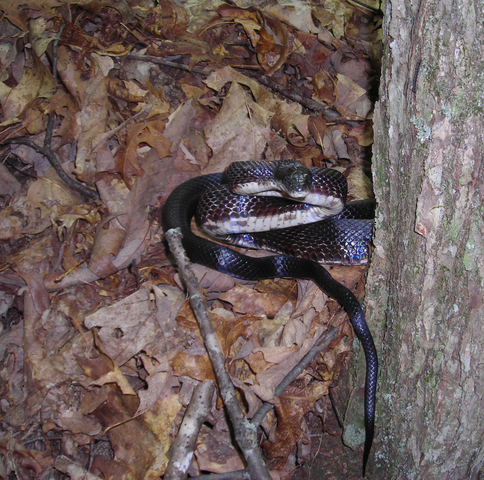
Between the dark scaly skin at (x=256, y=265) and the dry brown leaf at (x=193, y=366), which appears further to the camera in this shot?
the dry brown leaf at (x=193, y=366)

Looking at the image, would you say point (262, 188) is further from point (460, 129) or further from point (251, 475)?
point (251, 475)

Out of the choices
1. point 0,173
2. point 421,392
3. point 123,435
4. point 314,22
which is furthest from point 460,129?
point 314,22

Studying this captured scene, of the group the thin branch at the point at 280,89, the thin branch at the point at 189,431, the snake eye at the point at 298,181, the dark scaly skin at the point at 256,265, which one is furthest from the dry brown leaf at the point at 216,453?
the thin branch at the point at 280,89

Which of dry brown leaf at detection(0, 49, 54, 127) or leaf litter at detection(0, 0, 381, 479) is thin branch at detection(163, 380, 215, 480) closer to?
leaf litter at detection(0, 0, 381, 479)

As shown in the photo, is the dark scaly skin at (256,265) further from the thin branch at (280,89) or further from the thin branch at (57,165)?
the thin branch at (280,89)

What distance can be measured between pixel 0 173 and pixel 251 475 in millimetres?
3301

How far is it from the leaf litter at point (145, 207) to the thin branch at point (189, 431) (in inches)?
4.5

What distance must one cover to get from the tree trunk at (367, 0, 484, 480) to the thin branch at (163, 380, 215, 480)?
1072 mm

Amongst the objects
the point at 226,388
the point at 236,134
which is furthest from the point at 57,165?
the point at 226,388

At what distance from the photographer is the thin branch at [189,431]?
7.57 feet

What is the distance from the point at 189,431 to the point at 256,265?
1.38 metres

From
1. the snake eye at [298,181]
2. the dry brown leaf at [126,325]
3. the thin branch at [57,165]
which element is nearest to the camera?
the dry brown leaf at [126,325]

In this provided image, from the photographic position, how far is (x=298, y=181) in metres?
3.21

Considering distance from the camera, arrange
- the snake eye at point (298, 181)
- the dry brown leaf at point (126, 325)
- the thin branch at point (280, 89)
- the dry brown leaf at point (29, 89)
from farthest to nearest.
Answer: the thin branch at point (280, 89) < the dry brown leaf at point (29, 89) < the snake eye at point (298, 181) < the dry brown leaf at point (126, 325)
